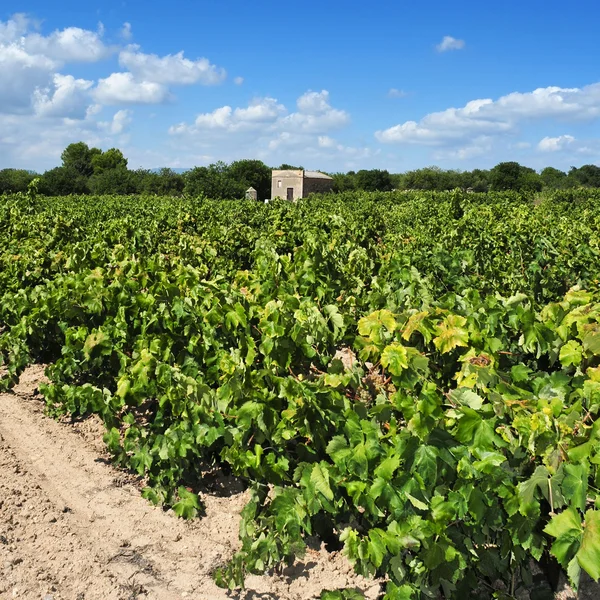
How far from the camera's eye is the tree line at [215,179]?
189 ft

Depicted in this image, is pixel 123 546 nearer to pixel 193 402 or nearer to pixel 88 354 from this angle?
pixel 193 402

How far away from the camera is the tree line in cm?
5772

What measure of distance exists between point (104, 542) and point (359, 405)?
197 centimetres

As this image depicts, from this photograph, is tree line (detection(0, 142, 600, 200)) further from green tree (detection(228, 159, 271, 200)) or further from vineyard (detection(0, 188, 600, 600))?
vineyard (detection(0, 188, 600, 600))

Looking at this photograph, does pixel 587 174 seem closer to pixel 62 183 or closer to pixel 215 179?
pixel 215 179

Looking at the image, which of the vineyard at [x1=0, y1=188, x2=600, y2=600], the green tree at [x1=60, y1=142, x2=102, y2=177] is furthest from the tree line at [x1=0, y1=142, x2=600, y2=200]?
the vineyard at [x1=0, y1=188, x2=600, y2=600]

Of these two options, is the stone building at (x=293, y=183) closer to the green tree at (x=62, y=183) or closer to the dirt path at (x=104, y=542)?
the green tree at (x=62, y=183)

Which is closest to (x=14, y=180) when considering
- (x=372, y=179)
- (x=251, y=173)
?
(x=251, y=173)

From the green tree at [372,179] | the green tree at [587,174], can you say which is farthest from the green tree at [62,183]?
the green tree at [587,174]

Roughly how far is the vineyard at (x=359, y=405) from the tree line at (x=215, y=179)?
137 ft

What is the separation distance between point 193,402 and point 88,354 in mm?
1191

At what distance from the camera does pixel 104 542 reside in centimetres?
365

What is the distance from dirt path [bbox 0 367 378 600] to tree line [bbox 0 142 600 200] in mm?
42059

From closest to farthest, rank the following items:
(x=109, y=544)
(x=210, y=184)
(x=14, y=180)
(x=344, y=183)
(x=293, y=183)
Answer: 1. (x=109, y=544)
2. (x=210, y=184)
3. (x=14, y=180)
4. (x=293, y=183)
5. (x=344, y=183)
